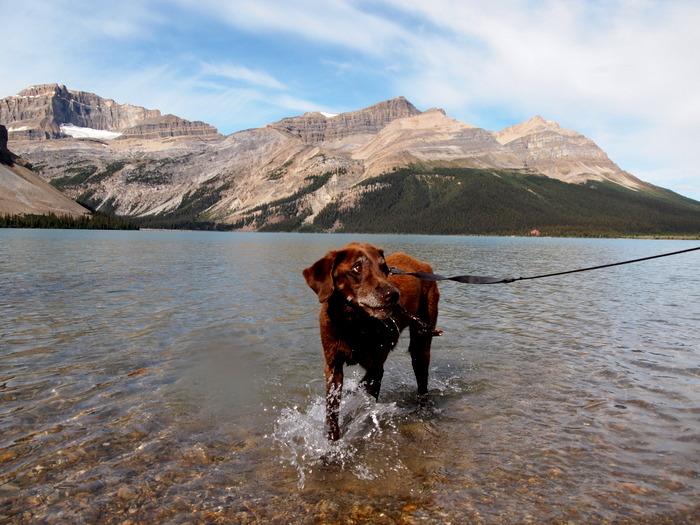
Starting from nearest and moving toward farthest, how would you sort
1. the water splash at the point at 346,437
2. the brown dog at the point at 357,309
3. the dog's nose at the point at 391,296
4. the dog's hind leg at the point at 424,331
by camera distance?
the dog's nose at the point at 391,296
the brown dog at the point at 357,309
the water splash at the point at 346,437
the dog's hind leg at the point at 424,331

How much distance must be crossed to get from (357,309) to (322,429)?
2.73 meters

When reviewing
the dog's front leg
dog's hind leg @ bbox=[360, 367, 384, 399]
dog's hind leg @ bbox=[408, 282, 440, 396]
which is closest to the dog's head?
the dog's front leg

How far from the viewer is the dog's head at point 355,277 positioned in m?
5.93

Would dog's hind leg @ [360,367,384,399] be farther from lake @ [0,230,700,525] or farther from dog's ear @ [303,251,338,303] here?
dog's ear @ [303,251,338,303]

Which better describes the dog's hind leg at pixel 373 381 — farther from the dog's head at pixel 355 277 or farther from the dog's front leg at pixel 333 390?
the dog's head at pixel 355 277

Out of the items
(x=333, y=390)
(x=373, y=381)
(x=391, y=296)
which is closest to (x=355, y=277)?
(x=391, y=296)

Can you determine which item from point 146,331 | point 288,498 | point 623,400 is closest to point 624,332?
point 623,400

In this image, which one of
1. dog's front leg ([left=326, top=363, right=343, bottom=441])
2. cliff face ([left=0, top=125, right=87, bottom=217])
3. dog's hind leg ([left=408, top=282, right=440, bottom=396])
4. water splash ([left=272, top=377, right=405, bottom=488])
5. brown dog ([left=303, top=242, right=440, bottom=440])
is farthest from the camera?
cliff face ([left=0, top=125, right=87, bottom=217])

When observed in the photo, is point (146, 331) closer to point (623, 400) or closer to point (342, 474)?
point (342, 474)

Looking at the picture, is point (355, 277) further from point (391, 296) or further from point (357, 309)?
point (391, 296)

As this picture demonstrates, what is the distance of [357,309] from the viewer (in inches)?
250

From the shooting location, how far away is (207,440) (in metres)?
7.23

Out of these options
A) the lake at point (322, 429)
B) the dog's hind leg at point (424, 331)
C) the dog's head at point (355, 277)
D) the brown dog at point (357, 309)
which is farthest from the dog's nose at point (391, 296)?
the dog's hind leg at point (424, 331)

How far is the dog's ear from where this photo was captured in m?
6.22
